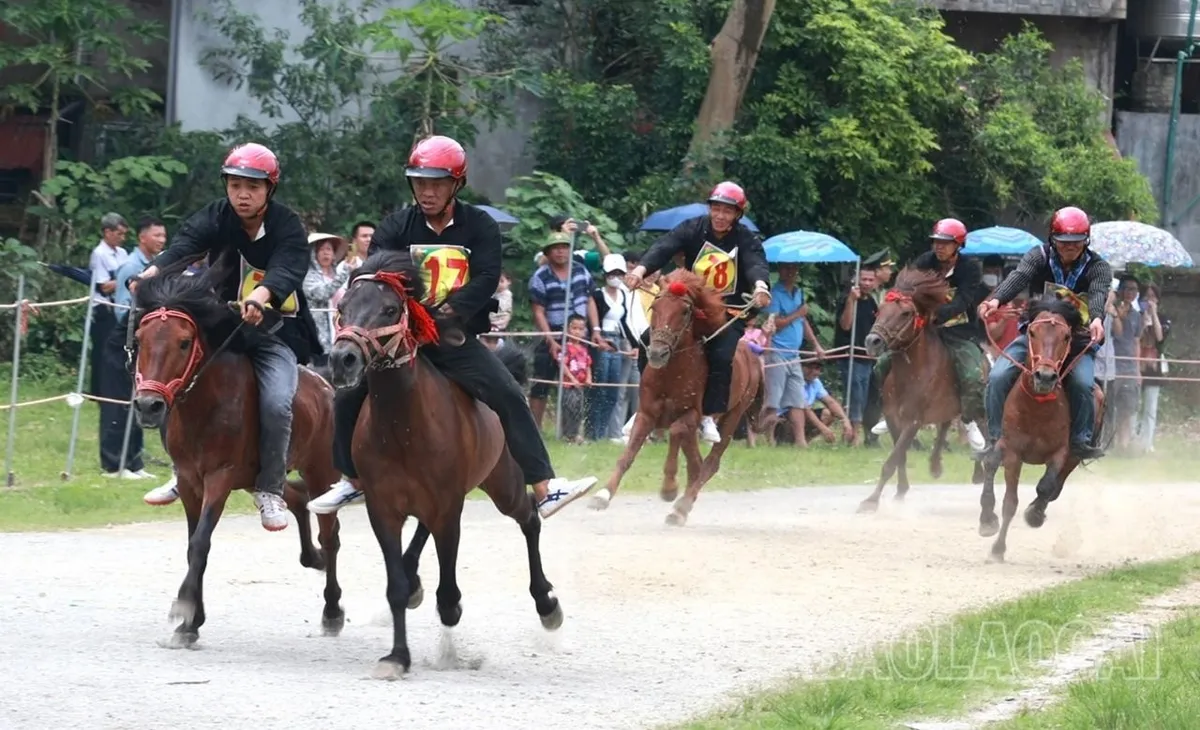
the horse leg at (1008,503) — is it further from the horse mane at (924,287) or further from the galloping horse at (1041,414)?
the horse mane at (924,287)

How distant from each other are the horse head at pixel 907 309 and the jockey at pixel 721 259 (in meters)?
1.70

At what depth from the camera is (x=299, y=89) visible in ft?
79.3

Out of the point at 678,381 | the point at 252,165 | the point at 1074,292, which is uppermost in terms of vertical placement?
the point at 252,165

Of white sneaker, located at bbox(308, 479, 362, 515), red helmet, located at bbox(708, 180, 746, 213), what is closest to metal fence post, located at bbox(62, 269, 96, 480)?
red helmet, located at bbox(708, 180, 746, 213)

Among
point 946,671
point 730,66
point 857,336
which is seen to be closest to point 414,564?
point 946,671

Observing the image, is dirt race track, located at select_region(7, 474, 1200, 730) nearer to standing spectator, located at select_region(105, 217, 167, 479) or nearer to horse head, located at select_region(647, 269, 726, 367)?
horse head, located at select_region(647, 269, 726, 367)

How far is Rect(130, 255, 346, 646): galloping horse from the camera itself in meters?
9.15

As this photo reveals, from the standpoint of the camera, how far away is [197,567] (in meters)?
9.23

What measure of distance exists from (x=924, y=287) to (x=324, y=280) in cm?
552

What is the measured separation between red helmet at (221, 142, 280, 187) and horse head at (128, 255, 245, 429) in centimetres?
47

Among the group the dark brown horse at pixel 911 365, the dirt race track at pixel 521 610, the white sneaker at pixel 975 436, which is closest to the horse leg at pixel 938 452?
the dark brown horse at pixel 911 365

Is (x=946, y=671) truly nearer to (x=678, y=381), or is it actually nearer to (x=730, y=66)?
(x=678, y=381)

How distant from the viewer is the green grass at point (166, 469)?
14.4m

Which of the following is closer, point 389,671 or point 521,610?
point 389,671
